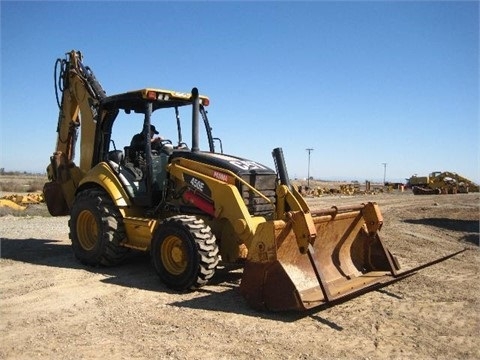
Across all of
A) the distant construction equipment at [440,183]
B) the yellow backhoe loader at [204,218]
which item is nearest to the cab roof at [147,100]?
the yellow backhoe loader at [204,218]

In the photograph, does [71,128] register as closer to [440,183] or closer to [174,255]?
[174,255]

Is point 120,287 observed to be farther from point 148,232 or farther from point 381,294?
point 381,294

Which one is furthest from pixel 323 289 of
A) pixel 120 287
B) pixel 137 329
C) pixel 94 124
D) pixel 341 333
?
pixel 94 124

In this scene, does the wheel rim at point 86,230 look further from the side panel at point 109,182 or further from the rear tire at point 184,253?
the rear tire at point 184,253

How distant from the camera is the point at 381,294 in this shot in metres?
6.15

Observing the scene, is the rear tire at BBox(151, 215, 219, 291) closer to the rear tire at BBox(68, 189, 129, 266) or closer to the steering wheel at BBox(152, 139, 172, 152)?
the rear tire at BBox(68, 189, 129, 266)

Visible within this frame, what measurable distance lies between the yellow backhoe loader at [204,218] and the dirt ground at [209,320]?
27cm

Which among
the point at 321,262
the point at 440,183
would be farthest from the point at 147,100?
the point at 440,183

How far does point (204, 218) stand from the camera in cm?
680

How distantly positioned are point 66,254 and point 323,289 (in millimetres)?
5751

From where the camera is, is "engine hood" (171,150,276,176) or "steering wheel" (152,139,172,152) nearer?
"engine hood" (171,150,276,176)

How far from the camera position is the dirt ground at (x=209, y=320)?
4.30m

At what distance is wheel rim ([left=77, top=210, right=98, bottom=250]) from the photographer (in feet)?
26.1

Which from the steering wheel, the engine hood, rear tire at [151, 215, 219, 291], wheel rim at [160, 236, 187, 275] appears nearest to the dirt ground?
rear tire at [151, 215, 219, 291]
